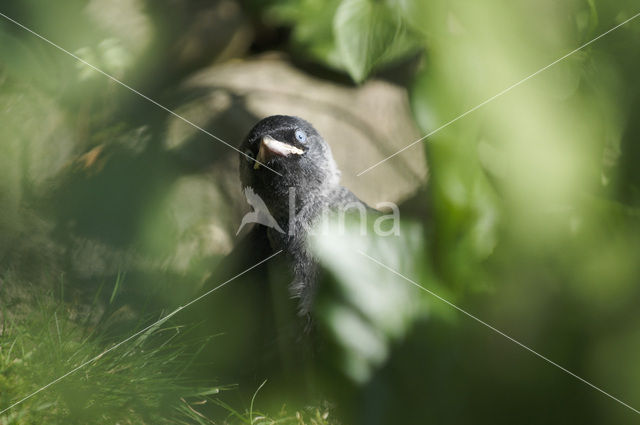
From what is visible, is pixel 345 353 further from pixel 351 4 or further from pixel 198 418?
pixel 351 4

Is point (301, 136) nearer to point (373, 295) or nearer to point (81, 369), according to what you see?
point (373, 295)

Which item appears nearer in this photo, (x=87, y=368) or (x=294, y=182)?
(x=87, y=368)

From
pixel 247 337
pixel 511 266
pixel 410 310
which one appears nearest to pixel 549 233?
pixel 511 266

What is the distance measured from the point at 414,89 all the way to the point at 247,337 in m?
0.36

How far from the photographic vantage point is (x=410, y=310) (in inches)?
25.6

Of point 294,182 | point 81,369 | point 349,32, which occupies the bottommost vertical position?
point 81,369

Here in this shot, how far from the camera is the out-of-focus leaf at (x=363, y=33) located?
2.41 feet

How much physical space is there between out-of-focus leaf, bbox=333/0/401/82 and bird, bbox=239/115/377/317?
4.6 inches

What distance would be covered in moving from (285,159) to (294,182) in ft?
0.13

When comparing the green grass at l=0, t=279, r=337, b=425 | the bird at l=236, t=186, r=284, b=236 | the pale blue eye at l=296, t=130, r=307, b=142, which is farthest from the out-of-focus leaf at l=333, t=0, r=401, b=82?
the green grass at l=0, t=279, r=337, b=425

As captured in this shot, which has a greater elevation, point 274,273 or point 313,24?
point 313,24

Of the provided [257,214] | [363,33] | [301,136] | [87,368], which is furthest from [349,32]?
[87,368]

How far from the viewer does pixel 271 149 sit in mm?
769

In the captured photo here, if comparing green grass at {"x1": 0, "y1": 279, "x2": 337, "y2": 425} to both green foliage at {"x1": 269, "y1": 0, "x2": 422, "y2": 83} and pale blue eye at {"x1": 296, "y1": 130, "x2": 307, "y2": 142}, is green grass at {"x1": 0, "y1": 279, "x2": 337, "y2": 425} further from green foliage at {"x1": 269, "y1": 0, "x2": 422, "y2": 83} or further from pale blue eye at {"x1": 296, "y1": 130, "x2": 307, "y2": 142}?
green foliage at {"x1": 269, "y1": 0, "x2": 422, "y2": 83}
